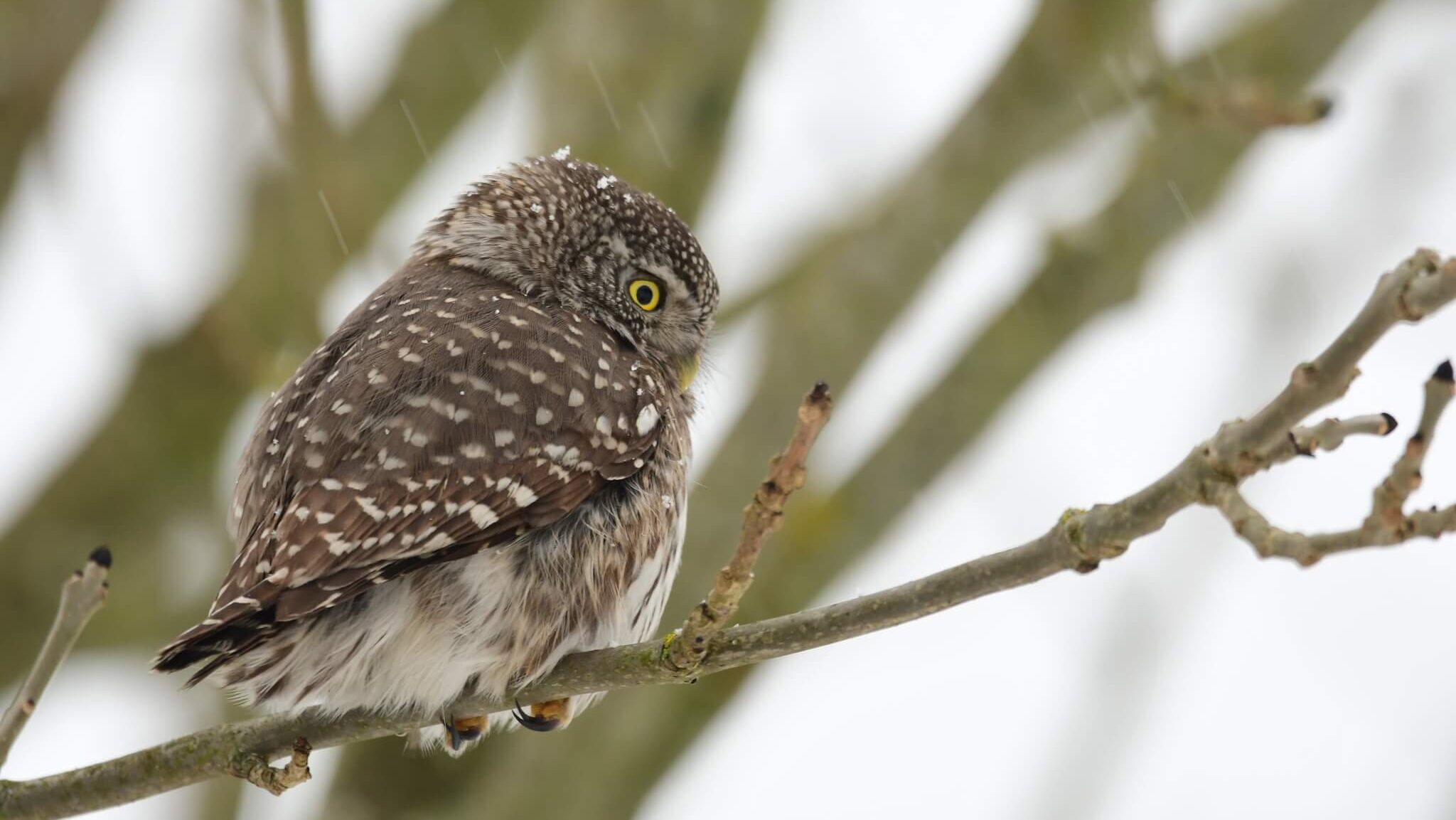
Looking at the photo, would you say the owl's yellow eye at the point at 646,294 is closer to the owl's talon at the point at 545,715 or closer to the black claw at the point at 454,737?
the owl's talon at the point at 545,715

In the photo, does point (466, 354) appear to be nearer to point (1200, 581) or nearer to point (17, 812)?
point (17, 812)

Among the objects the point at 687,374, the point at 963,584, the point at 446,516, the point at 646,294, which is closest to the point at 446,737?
the point at 446,516

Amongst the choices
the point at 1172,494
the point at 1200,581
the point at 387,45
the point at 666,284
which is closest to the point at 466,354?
the point at 666,284

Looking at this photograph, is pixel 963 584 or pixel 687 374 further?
pixel 687 374

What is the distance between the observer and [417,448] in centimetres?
384

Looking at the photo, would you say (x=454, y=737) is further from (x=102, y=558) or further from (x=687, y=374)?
(x=687, y=374)

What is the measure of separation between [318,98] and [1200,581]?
4.86 metres

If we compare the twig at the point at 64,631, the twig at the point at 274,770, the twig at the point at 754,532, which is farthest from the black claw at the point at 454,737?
the twig at the point at 754,532

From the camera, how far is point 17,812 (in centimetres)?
362

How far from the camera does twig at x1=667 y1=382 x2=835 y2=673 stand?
2.62 m

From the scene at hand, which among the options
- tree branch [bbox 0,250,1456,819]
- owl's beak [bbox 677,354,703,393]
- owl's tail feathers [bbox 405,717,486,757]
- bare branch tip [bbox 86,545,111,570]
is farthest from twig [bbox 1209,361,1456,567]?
owl's beak [bbox 677,354,703,393]

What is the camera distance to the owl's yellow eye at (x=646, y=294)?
17.0 ft

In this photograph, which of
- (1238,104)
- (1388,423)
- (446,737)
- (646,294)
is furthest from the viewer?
(646,294)

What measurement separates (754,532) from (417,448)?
4.20ft
